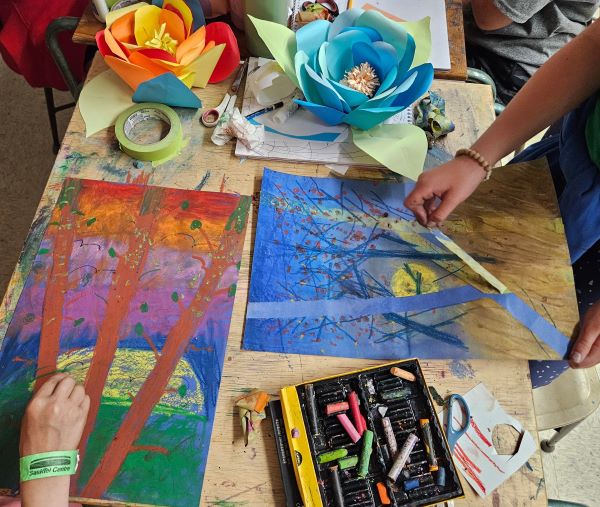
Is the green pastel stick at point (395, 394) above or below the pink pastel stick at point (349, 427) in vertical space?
above

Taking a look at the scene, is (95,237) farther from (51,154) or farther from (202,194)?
(51,154)

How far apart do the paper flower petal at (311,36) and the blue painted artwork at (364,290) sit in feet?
0.83

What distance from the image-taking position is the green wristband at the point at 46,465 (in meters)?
0.64

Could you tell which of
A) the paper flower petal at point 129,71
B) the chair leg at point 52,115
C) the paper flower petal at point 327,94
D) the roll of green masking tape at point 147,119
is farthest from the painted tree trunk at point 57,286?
the chair leg at point 52,115

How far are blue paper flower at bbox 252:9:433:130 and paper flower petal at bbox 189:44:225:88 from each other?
5.9 inches

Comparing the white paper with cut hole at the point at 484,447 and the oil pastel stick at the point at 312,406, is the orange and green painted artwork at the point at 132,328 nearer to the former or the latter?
the oil pastel stick at the point at 312,406

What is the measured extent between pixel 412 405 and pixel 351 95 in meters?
0.52

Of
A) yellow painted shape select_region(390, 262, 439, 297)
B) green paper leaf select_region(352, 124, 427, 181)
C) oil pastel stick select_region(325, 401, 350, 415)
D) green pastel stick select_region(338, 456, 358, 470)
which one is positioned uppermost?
green paper leaf select_region(352, 124, 427, 181)

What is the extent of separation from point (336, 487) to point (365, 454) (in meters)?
0.06

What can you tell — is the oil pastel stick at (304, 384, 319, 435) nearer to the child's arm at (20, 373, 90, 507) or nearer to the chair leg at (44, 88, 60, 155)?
the child's arm at (20, 373, 90, 507)

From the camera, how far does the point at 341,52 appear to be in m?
0.92

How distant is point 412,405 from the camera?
27.8 inches

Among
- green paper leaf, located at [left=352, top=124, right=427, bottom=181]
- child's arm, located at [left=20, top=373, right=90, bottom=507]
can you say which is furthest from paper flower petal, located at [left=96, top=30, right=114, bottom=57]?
child's arm, located at [left=20, top=373, right=90, bottom=507]

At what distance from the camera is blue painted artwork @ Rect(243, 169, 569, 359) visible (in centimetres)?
76
